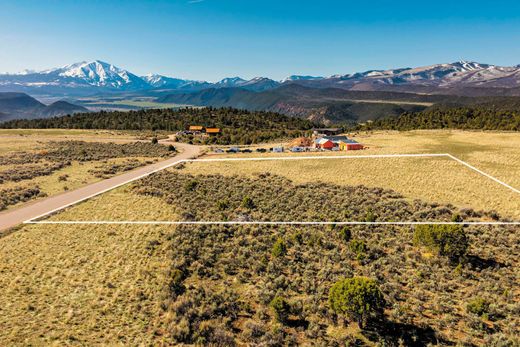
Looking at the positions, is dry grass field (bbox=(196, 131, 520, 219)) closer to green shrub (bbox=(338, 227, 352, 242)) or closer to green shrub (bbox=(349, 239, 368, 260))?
green shrub (bbox=(338, 227, 352, 242))

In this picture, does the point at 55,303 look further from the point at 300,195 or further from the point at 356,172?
the point at 356,172

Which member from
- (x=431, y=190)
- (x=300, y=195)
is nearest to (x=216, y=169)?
(x=300, y=195)

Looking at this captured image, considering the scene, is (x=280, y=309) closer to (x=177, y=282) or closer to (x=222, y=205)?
(x=177, y=282)

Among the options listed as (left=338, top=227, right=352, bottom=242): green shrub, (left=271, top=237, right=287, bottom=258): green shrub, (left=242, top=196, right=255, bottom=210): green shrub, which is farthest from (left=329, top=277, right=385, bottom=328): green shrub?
(left=242, top=196, right=255, bottom=210): green shrub

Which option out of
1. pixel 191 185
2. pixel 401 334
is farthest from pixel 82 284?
pixel 191 185

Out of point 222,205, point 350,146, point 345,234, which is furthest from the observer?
point 350,146

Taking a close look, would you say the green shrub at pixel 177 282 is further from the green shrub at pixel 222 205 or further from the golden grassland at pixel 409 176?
the golden grassland at pixel 409 176
